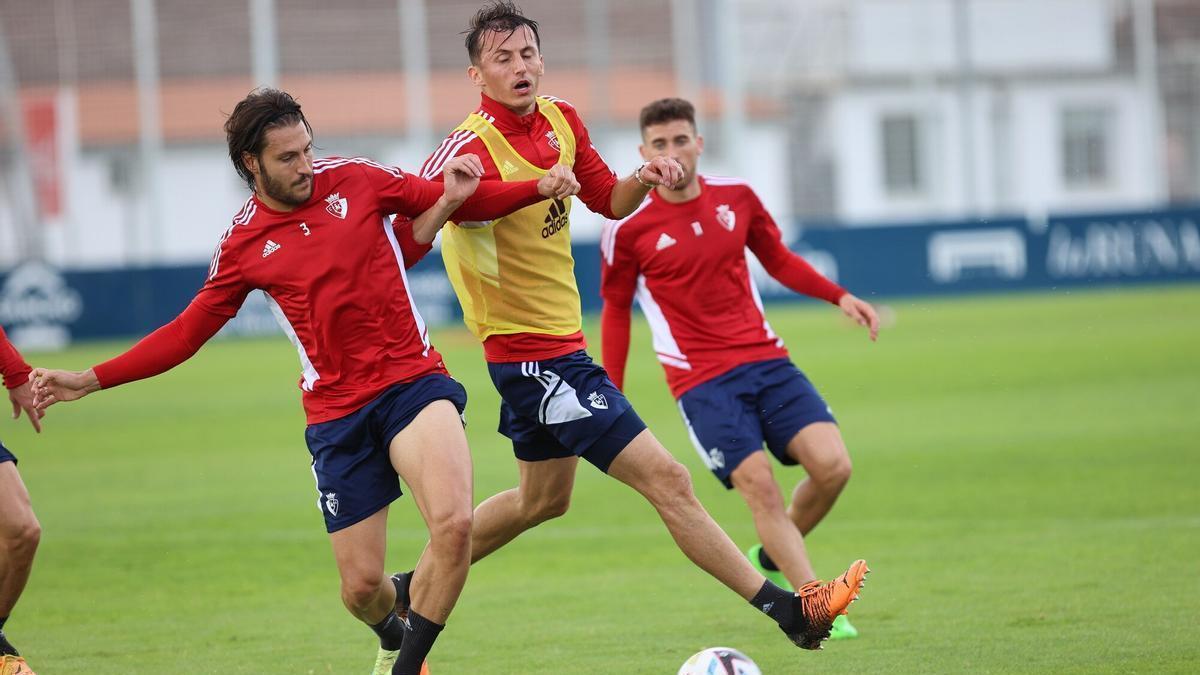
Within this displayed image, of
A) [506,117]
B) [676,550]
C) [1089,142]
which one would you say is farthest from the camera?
[1089,142]

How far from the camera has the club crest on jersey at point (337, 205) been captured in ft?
20.3

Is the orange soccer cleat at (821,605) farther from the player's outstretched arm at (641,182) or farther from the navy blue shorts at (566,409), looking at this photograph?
the player's outstretched arm at (641,182)

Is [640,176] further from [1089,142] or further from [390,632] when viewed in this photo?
[1089,142]

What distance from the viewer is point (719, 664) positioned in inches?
228

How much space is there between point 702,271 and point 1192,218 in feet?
75.6

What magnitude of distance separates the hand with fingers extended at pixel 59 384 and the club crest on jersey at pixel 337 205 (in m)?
1.17

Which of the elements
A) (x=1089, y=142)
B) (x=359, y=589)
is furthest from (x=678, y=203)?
(x=1089, y=142)

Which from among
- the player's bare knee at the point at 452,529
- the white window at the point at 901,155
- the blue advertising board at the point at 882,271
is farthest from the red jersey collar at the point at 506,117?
the white window at the point at 901,155

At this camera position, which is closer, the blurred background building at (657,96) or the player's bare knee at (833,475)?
the player's bare knee at (833,475)

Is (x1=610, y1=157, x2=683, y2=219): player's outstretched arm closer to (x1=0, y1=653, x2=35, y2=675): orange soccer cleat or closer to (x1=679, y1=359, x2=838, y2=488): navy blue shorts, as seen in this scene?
(x1=679, y1=359, x2=838, y2=488): navy blue shorts

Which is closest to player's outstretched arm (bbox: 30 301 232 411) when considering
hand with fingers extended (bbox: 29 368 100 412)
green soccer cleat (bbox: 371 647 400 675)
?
hand with fingers extended (bbox: 29 368 100 412)

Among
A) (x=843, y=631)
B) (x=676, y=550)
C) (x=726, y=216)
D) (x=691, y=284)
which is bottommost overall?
(x=676, y=550)

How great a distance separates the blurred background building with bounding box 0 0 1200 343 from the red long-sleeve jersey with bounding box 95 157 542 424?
26886 millimetres

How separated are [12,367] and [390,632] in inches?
78.0
